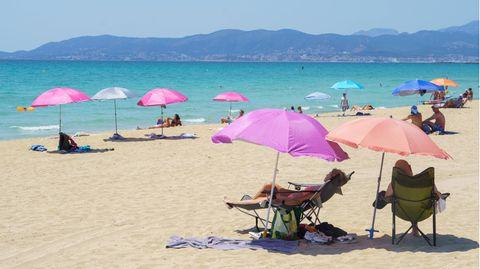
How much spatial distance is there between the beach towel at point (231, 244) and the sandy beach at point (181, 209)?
123 mm

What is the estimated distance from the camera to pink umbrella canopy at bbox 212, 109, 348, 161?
679 cm

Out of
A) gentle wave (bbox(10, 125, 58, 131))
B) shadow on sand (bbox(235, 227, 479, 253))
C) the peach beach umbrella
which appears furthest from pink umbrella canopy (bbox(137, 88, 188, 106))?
the peach beach umbrella

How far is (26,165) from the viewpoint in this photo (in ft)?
44.3

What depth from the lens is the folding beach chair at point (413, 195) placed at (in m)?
6.89

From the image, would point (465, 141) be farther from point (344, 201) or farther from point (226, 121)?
point (226, 121)

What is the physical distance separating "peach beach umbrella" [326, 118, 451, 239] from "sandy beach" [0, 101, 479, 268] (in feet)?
3.59

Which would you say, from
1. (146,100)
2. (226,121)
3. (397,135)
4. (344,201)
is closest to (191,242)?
(397,135)

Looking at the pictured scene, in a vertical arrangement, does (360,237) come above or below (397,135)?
below

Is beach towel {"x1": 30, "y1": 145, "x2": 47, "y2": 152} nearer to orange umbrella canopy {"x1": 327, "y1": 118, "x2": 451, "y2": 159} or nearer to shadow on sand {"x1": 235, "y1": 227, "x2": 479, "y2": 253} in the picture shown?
shadow on sand {"x1": 235, "y1": 227, "x2": 479, "y2": 253}

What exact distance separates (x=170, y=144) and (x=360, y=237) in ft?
31.3

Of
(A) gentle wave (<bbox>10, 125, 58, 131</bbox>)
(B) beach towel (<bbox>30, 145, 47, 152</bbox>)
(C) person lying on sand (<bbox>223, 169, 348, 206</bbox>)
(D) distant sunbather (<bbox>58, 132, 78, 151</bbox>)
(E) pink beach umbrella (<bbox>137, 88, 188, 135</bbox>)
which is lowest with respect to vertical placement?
(A) gentle wave (<bbox>10, 125, 58, 131</bbox>)

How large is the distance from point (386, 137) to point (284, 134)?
1076 mm

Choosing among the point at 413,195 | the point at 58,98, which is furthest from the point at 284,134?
the point at 58,98

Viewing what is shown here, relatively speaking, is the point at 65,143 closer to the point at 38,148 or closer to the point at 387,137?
the point at 38,148
